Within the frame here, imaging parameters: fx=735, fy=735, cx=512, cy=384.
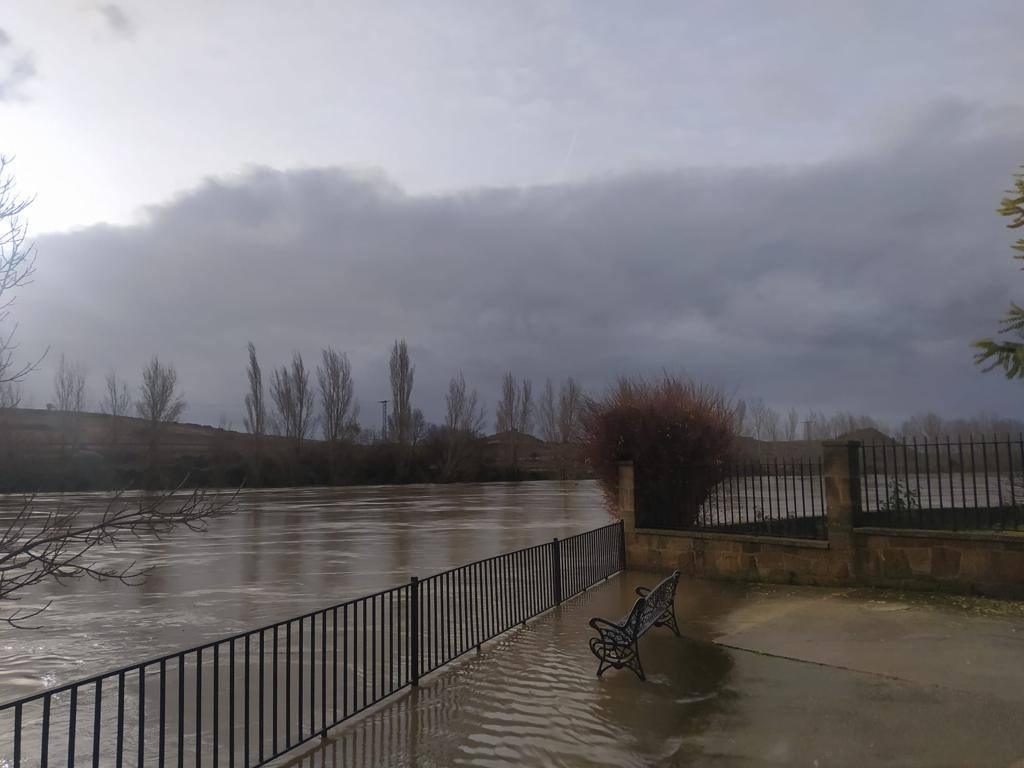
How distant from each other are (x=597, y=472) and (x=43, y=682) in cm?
973

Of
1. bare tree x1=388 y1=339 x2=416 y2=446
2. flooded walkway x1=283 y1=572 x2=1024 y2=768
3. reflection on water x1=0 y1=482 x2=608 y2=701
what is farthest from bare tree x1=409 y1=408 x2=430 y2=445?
flooded walkway x1=283 y1=572 x2=1024 y2=768

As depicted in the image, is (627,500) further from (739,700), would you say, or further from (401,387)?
(401,387)

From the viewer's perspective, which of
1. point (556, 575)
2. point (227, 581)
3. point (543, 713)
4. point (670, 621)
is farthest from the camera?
point (227, 581)

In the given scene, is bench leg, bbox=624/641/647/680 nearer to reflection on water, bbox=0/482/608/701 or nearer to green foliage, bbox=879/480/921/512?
reflection on water, bbox=0/482/608/701

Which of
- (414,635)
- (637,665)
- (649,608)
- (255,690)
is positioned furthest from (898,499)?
(255,690)

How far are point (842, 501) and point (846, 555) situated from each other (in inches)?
29.8

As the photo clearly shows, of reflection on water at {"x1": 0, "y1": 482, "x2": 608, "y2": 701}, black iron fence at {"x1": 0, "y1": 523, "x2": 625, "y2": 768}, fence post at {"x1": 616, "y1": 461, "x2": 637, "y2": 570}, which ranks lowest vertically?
reflection on water at {"x1": 0, "y1": 482, "x2": 608, "y2": 701}

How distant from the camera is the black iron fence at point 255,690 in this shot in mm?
4668

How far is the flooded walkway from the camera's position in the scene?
16.5 feet

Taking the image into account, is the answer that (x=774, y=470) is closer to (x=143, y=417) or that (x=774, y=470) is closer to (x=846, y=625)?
(x=846, y=625)

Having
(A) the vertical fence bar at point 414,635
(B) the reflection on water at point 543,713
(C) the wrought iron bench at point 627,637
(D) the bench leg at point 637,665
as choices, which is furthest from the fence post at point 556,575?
(A) the vertical fence bar at point 414,635

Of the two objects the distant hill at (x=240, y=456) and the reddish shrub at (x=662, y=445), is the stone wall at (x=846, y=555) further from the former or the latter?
the distant hill at (x=240, y=456)

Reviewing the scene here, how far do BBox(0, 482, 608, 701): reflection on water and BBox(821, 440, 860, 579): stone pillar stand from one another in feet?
25.4

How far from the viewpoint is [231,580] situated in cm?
1497
